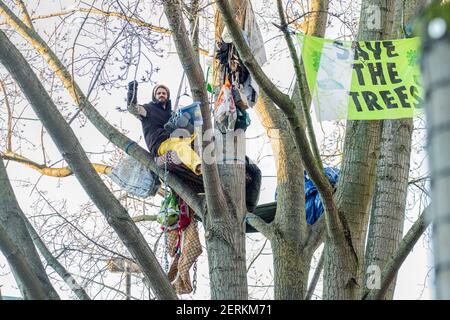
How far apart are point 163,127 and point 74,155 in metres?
2.50

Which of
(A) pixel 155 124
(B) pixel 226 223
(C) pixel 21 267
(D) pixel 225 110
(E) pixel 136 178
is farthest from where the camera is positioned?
(A) pixel 155 124

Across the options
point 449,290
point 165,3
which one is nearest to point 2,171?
point 165,3

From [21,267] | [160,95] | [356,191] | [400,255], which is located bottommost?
[21,267]

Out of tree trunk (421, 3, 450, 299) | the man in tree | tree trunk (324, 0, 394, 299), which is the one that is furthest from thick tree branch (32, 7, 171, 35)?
tree trunk (421, 3, 450, 299)

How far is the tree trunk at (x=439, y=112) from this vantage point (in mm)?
888

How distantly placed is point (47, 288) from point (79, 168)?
2.24 feet

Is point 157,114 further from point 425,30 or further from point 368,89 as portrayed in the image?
point 425,30

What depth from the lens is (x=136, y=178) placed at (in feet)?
21.6

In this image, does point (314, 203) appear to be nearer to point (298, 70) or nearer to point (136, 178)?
point (136, 178)

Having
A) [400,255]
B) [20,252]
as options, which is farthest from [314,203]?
[20,252]

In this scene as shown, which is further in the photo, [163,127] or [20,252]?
[163,127]

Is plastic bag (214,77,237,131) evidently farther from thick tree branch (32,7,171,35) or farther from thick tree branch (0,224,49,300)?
thick tree branch (0,224,49,300)

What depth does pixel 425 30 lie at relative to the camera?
905 mm

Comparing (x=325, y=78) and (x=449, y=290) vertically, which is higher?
(x=325, y=78)
